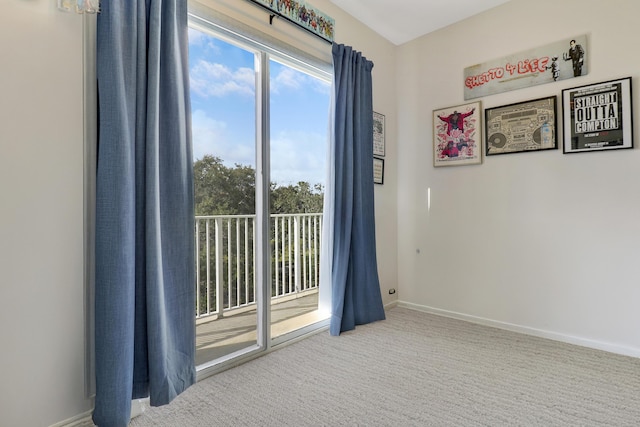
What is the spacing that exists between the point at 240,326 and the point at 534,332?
7.45ft

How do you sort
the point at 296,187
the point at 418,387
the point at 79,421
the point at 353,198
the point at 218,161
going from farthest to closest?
the point at 296,187
the point at 353,198
the point at 218,161
the point at 418,387
the point at 79,421

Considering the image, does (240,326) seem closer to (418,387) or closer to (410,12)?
(418,387)

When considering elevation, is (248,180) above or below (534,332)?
above

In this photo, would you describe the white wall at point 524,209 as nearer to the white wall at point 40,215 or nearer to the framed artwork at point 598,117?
the framed artwork at point 598,117

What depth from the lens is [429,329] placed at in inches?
106

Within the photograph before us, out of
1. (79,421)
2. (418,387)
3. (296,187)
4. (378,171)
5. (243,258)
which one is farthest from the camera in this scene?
(378,171)

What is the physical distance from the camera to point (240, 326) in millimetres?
2566

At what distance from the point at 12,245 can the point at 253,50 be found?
1.69 m

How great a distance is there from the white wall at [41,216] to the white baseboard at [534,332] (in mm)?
2661

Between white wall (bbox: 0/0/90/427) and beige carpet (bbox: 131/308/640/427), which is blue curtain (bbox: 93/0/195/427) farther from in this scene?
beige carpet (bbox: 131/308/640/427)

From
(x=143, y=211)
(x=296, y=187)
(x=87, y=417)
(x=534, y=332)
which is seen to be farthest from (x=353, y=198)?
(x=87, y=417)

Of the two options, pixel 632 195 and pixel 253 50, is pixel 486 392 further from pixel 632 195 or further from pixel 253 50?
pixel 253 50

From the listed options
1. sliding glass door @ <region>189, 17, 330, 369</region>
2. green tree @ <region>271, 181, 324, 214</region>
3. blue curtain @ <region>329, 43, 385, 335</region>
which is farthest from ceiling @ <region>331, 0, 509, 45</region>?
green tree @ <region>271, 181, 324, 214</region>

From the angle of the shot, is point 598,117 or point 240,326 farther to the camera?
point 240,326
